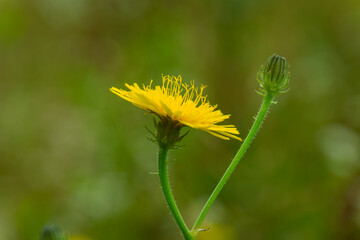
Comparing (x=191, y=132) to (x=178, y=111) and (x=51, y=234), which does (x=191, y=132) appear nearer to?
(x=178, y=111)

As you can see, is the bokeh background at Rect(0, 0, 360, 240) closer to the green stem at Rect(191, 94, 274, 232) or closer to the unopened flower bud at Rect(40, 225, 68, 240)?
the green stem at Rect(191, 94, 274, 232)

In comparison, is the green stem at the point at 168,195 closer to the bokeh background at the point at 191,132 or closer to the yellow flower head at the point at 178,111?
the yellow flower head at the point at 178,111

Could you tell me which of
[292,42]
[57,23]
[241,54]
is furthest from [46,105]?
[292,42]

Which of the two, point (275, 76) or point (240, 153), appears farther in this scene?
point (275, 76)

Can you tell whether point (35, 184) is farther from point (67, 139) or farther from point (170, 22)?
point (170, 22)

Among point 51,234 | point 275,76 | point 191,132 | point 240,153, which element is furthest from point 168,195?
point 191,132
